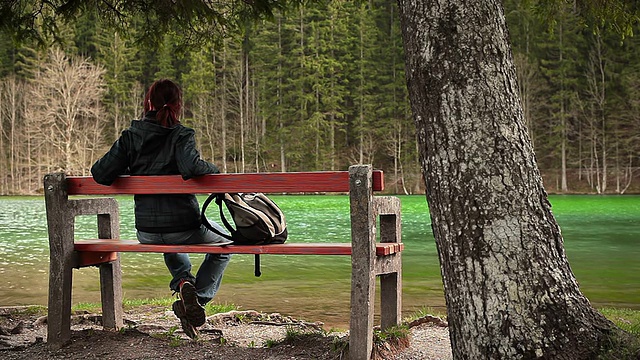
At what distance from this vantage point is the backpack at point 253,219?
520cm

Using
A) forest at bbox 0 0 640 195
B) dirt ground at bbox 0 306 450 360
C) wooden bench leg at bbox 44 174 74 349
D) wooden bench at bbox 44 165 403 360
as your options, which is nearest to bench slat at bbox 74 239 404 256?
wooden bench at bbox 44 165 403 360

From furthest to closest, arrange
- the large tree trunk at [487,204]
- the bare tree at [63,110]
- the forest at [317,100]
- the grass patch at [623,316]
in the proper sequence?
the forest at [317,100] < the bare tree at [63,110] < the grass patch at [623,316] < the large tree trunk at [487,204]

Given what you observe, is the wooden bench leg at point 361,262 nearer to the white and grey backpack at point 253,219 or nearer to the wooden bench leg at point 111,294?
the white and grey backpack at point 253,219

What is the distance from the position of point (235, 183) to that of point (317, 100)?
60345 millimetres

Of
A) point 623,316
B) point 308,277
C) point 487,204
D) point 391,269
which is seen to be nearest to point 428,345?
point 391,269

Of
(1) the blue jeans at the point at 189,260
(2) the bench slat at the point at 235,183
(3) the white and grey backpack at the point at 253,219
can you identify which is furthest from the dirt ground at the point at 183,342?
(2) the bench slat at the point at 235,183

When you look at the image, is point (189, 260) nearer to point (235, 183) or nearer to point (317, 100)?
point (235, 183)

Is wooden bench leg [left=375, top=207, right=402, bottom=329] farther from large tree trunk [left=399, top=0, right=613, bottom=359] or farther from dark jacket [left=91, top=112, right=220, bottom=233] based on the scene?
large tree trunk [left=399, top=0, right=613, bottom=359]

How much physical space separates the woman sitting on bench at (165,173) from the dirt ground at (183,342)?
12.1 inches

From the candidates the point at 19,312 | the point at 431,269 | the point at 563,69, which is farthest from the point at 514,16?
the point at 19,312

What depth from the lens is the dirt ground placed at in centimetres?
511

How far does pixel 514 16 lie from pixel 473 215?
6307 cm

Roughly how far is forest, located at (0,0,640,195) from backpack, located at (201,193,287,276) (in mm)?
51799

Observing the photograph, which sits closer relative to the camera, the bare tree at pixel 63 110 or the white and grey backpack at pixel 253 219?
the white and grey backpack at pixel 253 219
